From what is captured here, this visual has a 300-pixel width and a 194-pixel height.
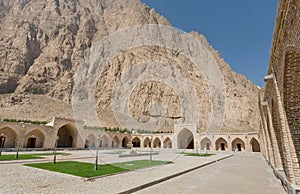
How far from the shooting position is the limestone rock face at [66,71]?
136 feet

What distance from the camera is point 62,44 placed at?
52062 mm

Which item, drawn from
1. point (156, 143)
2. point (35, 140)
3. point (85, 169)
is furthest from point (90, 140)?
point (85, 169)

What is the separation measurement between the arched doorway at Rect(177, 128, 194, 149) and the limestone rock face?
10649 mm

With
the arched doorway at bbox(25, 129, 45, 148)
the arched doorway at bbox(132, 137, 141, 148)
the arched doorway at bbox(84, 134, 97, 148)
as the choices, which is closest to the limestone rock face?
the arched doorway at bbox(132, 137, 141, 148)

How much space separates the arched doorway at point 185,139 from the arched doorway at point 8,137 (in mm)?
20582

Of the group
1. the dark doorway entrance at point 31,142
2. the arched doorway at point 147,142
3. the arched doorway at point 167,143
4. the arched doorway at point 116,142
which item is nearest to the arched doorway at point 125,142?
the arched doorway at point 116,142

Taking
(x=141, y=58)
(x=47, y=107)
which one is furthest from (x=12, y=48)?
(x=141, y=58)

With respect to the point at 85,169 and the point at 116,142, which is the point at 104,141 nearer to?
the point at 116,142

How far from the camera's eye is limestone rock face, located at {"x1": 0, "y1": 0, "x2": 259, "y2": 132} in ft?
136

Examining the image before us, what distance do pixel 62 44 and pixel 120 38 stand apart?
15.9 metres

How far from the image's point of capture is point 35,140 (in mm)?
22391

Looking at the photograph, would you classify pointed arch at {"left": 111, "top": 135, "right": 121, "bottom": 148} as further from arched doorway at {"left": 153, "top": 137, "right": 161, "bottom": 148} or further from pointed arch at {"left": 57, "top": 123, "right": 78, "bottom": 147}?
pointed arch at {"left": 57, "top": 123, "right": 78, "bottom": 147}

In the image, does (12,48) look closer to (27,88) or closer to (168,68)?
(27,88)

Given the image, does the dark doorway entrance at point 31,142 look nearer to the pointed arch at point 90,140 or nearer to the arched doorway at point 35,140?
the arched doorway at point 35,140
